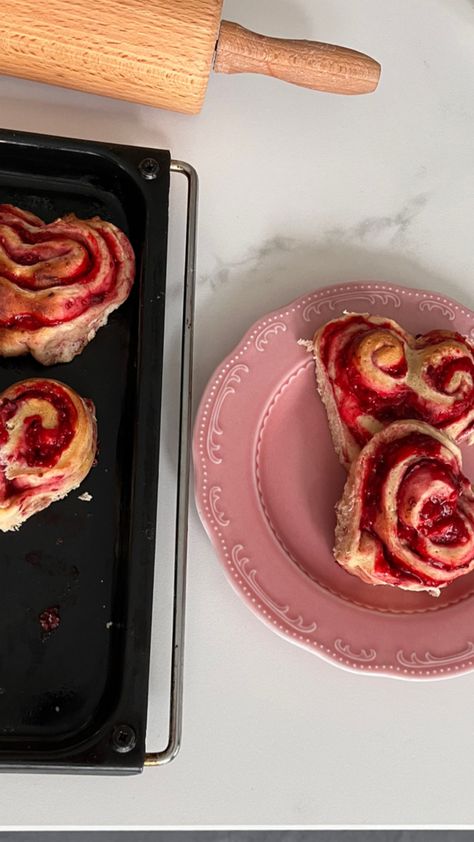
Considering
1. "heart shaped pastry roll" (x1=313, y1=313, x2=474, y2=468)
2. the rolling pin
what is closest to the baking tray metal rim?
the rolling pin

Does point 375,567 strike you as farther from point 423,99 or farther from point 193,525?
point 423,99

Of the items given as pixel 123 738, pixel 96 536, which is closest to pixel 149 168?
pixel 96 536

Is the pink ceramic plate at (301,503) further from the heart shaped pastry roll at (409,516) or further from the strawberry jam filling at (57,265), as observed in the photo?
the strawberry jam filling at (57,265)

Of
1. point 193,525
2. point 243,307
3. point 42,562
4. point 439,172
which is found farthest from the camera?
point 439,172

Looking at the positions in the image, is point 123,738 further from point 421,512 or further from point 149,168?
point 149,168

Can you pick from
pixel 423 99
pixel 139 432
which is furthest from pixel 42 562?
pixel 423 99

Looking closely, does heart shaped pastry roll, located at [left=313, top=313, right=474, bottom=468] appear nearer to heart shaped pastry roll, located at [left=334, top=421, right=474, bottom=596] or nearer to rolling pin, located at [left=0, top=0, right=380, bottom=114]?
heart shaped pastry roll, located at [left=334, top=421, right=474, bottom=596]
